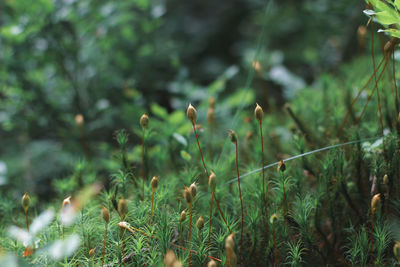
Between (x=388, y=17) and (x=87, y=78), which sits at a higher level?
(x=388, y=17)

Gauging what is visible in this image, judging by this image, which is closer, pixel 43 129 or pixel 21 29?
pixel 21 29

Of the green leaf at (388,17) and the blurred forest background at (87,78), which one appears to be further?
the blurred forest background at (87,78)

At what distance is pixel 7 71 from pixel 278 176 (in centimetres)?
159

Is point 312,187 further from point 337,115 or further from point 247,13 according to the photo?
point 247,13

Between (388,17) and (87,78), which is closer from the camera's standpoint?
(388,17)

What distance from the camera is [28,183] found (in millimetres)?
1750

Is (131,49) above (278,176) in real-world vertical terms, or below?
above

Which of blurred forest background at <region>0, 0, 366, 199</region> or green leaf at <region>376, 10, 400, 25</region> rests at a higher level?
green leaf at <region>376, 10, 400, 25</region>

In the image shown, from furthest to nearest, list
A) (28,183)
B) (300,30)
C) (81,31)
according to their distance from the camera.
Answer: (300,30) → (81,31) → (28,183)

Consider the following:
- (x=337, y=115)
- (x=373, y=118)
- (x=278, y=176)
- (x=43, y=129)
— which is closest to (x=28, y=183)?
(x=43, y=129)

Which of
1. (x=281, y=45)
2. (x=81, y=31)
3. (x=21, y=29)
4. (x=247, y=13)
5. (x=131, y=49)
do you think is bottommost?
(x=281, y=45)

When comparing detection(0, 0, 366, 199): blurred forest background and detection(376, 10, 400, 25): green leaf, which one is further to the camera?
detection(0, 0, 366, 199): blurred forest background

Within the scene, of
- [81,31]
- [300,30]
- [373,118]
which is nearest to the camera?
[373,118]

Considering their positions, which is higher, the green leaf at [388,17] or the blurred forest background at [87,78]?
the green leaf at [388,17]
